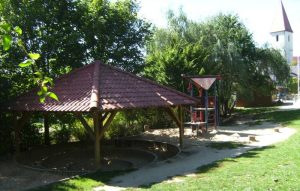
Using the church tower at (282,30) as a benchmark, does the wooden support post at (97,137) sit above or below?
below

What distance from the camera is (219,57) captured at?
91.6 feet

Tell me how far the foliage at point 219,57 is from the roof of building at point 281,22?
48086 mm

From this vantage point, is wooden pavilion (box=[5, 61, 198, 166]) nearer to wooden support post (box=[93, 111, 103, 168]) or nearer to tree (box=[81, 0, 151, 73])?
wooden support post (box=[93, 111, 103, 168])

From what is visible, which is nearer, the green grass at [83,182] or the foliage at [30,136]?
the green grass at [83,182]

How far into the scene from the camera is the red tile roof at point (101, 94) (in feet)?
42.3

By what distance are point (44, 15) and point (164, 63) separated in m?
9.64

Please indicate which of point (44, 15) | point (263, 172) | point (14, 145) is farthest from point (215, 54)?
point (263, 172)

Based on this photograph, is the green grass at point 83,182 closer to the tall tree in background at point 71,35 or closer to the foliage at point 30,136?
the tall tree in background at point 71,35

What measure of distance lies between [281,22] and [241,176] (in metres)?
72.6

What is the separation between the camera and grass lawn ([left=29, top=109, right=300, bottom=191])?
9.04 m

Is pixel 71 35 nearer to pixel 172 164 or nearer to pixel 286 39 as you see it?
pixel 172 164

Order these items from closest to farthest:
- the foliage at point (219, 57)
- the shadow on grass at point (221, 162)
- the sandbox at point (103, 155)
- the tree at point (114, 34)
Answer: the shadow on grass at point (221, 162) < the sandbox at point (103, 155) < the tree at point (114, 34) < the foliage at point (219, 57)

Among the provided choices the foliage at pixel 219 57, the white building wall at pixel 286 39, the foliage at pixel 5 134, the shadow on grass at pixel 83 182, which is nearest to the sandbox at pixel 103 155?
the foliage at pixel 5 134

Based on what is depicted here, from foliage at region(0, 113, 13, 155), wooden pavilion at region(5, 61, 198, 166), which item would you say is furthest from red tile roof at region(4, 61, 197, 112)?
foliage at region(0, 113, 13, 155)
